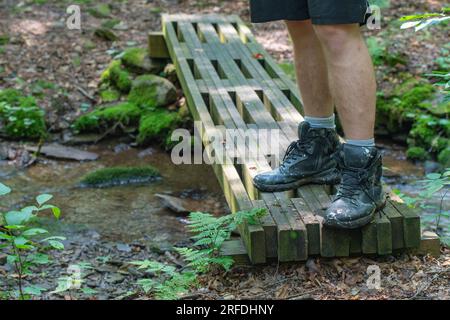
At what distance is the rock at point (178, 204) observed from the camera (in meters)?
5.65

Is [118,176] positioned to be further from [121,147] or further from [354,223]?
[354,223]

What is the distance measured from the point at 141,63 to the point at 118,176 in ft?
6.64

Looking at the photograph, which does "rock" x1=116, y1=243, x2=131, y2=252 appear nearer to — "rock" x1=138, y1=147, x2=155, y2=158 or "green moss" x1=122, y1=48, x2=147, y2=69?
"rock" x1=138, y1=147, x2=155, y2=158

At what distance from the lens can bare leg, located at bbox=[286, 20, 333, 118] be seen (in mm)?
3693

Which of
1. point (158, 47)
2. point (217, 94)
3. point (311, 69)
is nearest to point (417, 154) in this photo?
point (217, 94)

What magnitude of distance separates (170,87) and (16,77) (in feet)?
5.47

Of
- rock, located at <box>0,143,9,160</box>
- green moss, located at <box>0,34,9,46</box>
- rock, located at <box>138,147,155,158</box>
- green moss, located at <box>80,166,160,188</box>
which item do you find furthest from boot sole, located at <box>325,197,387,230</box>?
green moss, located at <box>0,34,9,46</box>

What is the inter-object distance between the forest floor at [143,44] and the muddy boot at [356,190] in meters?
0.25

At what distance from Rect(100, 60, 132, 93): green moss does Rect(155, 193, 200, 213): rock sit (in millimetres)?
2073

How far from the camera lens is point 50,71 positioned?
26.0 feet

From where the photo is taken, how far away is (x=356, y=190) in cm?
338

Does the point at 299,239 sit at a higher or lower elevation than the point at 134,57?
higher
